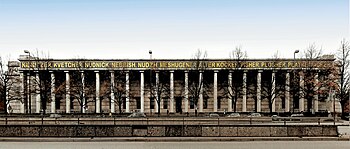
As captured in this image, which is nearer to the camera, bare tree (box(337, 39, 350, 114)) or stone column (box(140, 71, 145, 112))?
bare tree (box(337, 39, 350, 114))

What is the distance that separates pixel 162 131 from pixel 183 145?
3.54 meters

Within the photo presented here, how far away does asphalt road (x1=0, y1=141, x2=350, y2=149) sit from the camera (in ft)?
61.6

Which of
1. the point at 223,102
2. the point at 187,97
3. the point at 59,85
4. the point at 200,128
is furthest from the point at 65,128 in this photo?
the point at 223,102

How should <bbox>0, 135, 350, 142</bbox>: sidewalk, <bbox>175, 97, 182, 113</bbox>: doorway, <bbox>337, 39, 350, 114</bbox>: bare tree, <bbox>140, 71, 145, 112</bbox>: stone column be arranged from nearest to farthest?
<bbox>0, 135, 350, 142</bbox>: sidewalk
<bbox>337, 39, 350, 114</bbox>: bare tree
<bbox>140, 71, 145, 112</bbox>: stone column
<bbox>175, 97, 182, 113</bbox>: doorway

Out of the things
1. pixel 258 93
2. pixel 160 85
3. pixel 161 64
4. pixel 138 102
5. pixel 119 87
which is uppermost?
pixel 161 64

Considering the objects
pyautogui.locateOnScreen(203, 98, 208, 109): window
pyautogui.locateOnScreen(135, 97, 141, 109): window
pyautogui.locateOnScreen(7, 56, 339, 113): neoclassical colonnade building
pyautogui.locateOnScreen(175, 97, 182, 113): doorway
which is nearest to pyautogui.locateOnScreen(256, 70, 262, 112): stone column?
pyautogui.locateOnScreen(7, 56, 339, 113): neoclassical colonnade building

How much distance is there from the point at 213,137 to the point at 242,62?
140 ft

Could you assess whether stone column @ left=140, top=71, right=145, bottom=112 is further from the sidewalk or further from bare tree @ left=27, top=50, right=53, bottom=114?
the sidewalk

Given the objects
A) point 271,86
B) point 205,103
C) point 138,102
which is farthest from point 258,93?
point 138,102

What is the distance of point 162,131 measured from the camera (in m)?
22.9

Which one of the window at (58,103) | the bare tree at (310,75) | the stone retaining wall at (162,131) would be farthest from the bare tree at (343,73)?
the window at (58,103)

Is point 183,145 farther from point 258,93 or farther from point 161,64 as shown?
point 161,64

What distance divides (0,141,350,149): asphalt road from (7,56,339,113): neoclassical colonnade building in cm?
3763

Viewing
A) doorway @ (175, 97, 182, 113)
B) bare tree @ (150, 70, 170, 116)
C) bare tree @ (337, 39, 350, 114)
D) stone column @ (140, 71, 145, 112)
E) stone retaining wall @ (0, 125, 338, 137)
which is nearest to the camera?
stone retaining wall @ (0, 125, 338, 137)
